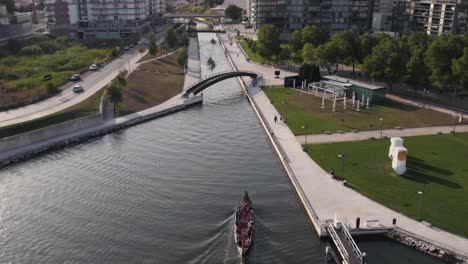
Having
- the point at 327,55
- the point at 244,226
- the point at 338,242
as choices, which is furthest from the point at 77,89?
the point at 338,242

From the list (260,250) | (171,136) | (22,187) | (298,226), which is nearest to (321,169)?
(298,226)

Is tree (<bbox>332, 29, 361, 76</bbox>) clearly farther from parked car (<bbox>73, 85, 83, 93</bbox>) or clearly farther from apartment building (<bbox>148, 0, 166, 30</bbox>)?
apartment building (<bbox>148, 0, 166, 30</bbox>)

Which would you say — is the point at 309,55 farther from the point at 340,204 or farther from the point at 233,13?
the point at 233,13

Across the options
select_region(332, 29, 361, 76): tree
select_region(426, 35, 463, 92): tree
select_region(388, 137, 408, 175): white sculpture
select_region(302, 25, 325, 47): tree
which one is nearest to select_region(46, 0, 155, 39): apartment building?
select_region(302, 25, 325, 47): tree

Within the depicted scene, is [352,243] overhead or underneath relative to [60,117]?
underneath

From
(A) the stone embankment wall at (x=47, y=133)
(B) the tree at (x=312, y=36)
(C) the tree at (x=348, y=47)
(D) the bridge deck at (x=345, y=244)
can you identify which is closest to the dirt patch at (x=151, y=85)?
(A) the stone embankment wall at (x=47, y=133)

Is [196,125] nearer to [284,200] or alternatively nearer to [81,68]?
[284,200]
